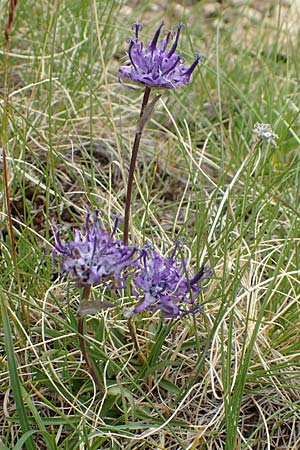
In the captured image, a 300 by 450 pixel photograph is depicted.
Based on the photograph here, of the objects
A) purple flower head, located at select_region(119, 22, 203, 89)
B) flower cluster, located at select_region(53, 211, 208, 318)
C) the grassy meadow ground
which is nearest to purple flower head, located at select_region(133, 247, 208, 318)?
flower cluster, located at select_region(53, 211, 208, 318)

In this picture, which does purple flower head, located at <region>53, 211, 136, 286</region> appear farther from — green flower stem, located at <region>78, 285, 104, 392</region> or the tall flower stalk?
the tall flower stalk

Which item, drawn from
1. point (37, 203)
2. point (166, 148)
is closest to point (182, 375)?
point (37, 203)

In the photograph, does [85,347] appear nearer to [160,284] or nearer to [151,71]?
[160,284]

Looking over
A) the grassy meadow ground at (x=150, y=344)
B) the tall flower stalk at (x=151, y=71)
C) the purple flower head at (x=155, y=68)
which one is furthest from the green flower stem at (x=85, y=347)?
the purple flower head at (x=155, y=68)

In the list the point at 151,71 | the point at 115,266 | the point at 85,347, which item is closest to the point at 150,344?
the point at 85,347

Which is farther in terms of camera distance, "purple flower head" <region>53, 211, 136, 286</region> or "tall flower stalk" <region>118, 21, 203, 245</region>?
"tall flower stalk" <region>118, 21, 203, 245</region>

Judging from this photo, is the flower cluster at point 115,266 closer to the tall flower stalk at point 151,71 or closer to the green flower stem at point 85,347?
the green flower stem at point 85,347

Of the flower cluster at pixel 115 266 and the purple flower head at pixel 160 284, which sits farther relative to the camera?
the purple flower head at pixel 160 284

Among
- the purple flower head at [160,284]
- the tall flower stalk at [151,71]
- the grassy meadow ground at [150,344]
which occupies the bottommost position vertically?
the grassy meadow ground at [150,344]
